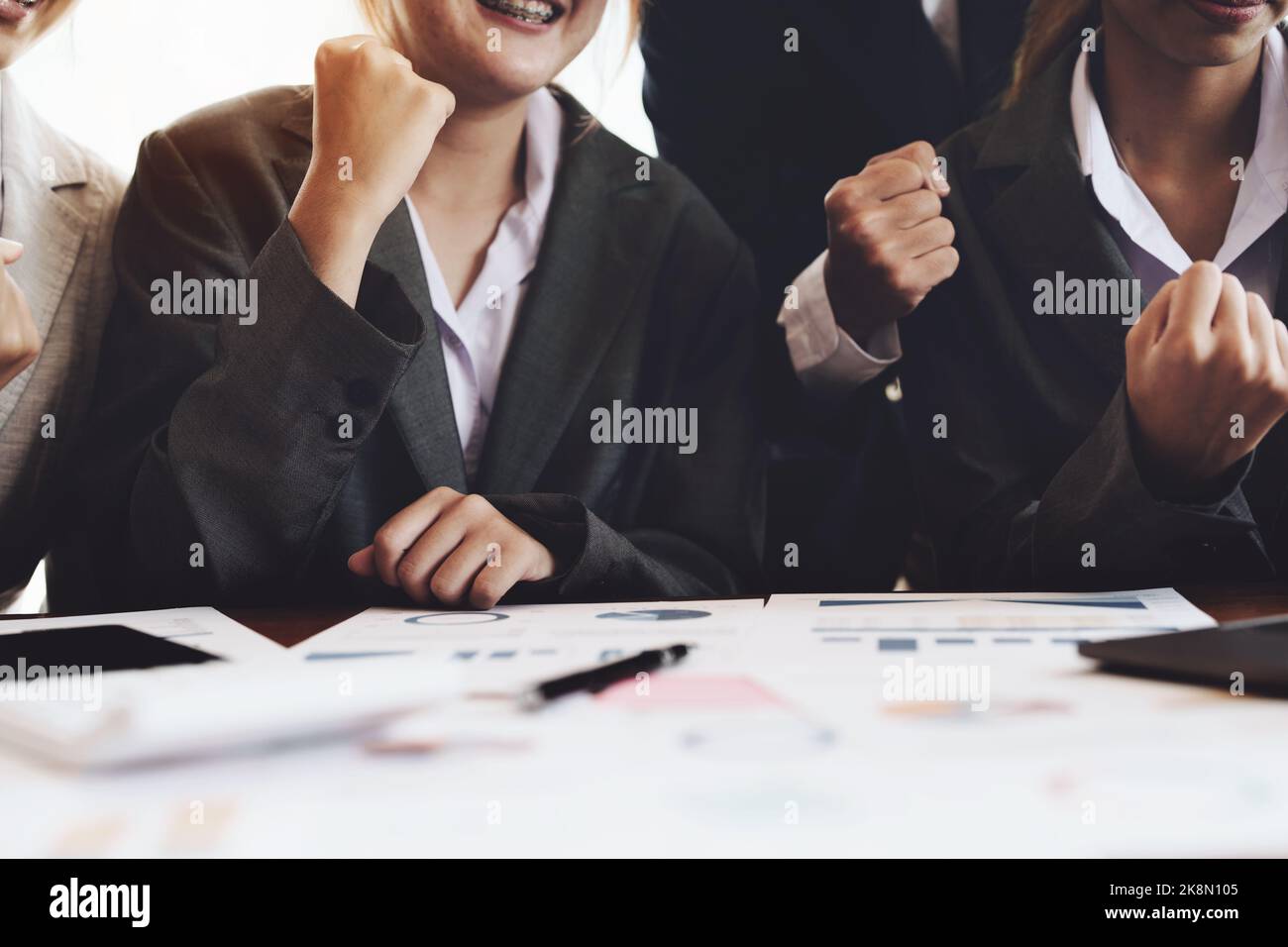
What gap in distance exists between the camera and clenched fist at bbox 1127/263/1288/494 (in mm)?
773

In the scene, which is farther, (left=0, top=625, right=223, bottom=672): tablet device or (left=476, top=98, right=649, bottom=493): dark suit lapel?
(left=476, top=98, right=649, bottom=493): dark suit lapel

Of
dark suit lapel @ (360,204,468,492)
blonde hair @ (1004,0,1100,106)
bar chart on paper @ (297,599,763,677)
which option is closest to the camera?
bar chart on paper @ (297,599,763,677)

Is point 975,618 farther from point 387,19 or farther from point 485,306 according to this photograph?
point 387,19

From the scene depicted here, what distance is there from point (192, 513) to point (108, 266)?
0.38 metres

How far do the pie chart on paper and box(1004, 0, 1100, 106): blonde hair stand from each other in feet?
2.44

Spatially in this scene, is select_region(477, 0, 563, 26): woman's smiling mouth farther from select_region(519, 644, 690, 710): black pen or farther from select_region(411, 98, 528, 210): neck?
select_region(519, 644, 690, 710): black pen

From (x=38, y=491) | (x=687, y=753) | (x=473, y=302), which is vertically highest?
(x=473, y=302)

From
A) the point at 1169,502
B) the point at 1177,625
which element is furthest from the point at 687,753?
the point at 1169,502

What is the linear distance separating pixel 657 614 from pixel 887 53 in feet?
2.61

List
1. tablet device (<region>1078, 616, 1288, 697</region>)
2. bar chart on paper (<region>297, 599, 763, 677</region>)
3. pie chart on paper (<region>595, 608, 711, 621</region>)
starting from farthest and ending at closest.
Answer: pie chart on paper (<region>595, 608, 711, 621</region>) → bar chart on paper (<region>297, 599, 763, 677</region>) → tablet device (<region>1078, 616, 1288, 697</region>)

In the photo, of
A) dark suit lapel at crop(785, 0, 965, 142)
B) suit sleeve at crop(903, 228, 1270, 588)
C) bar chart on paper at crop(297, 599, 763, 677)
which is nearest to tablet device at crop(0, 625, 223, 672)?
bar chart on paper at crop(297, 599, 763, 677)

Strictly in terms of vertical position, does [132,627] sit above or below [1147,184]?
below

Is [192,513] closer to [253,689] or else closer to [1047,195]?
[253,689]

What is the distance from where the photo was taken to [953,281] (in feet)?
3.83
